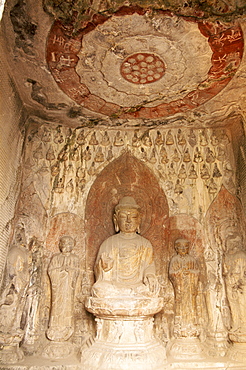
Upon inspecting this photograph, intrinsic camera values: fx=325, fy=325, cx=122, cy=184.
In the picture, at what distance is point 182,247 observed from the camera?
6.38m

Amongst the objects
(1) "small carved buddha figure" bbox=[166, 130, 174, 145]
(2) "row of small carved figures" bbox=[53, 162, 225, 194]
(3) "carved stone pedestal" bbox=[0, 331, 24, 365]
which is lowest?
(3) "carved stone pedestal" bbox=[0, 331, 24, 365]

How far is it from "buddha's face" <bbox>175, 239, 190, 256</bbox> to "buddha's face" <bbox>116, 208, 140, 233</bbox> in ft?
2.99

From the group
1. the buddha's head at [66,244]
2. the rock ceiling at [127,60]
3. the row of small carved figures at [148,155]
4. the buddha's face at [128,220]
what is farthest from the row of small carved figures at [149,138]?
the buddha's head at [66,244]

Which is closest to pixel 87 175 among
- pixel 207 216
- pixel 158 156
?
pixel 158 156

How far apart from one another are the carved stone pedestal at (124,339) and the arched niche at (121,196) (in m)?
1.44

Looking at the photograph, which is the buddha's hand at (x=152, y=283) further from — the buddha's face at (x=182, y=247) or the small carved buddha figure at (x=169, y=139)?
the small carved buddha figure at (x=169, y=139)

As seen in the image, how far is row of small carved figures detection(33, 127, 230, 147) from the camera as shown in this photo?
22.9ft

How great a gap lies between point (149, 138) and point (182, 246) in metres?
2.45

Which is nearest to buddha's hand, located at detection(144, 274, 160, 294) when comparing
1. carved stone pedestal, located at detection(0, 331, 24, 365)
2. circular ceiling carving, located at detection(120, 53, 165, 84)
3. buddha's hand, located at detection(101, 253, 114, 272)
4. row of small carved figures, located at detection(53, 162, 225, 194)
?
buddha's hand, located at detection(101, 253, 114, 272)

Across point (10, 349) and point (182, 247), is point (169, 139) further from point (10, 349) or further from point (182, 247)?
point (10, 349)

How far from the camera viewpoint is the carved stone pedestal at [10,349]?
17.0 ft

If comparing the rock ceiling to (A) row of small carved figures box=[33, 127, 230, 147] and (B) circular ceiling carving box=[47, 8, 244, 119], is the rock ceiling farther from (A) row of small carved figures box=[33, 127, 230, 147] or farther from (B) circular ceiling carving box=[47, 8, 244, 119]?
(A) row of small carved figures box=[33, 127, 230, 147]

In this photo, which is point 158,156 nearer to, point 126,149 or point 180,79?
point 126,149

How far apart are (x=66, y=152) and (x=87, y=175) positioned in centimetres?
68
